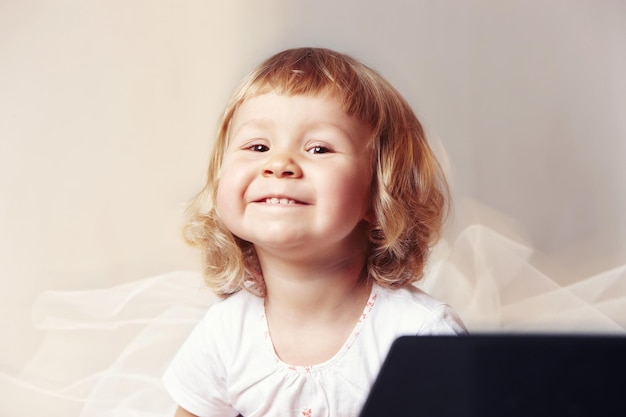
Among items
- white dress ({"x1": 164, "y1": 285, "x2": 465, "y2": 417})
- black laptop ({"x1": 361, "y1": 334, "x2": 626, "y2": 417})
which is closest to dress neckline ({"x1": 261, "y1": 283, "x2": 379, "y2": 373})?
white dress ({"x1": 164, "y1": 285, "x2": 465, "y2": 417})

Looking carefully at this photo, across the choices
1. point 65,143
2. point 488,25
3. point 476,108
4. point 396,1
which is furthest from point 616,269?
point 65,143

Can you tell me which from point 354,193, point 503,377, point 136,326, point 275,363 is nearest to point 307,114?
point 354,193

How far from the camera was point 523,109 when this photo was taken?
4.96 ft

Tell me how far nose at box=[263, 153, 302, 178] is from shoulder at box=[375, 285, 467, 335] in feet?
0.72

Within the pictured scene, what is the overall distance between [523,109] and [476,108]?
3.7 inches

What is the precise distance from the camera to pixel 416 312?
3.65 ft

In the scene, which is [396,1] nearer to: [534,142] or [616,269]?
[534,142]

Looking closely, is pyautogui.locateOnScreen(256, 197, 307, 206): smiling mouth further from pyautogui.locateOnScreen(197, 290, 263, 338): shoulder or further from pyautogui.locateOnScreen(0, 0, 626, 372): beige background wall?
pyautogui.locateOnScreen(0, 0, 626, 372): beige background wall

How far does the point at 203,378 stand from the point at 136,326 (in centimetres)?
30

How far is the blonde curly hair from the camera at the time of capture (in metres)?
1.16

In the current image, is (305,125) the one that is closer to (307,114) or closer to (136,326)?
(307,114)

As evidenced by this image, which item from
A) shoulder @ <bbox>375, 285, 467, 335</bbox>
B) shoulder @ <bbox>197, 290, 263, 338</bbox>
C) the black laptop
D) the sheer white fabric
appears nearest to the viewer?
the black laptop

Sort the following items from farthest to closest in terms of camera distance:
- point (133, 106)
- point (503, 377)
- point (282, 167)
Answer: point (133, 106)
point (282, 167)
point (503, 377)

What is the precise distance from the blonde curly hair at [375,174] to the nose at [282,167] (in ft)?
0.34
